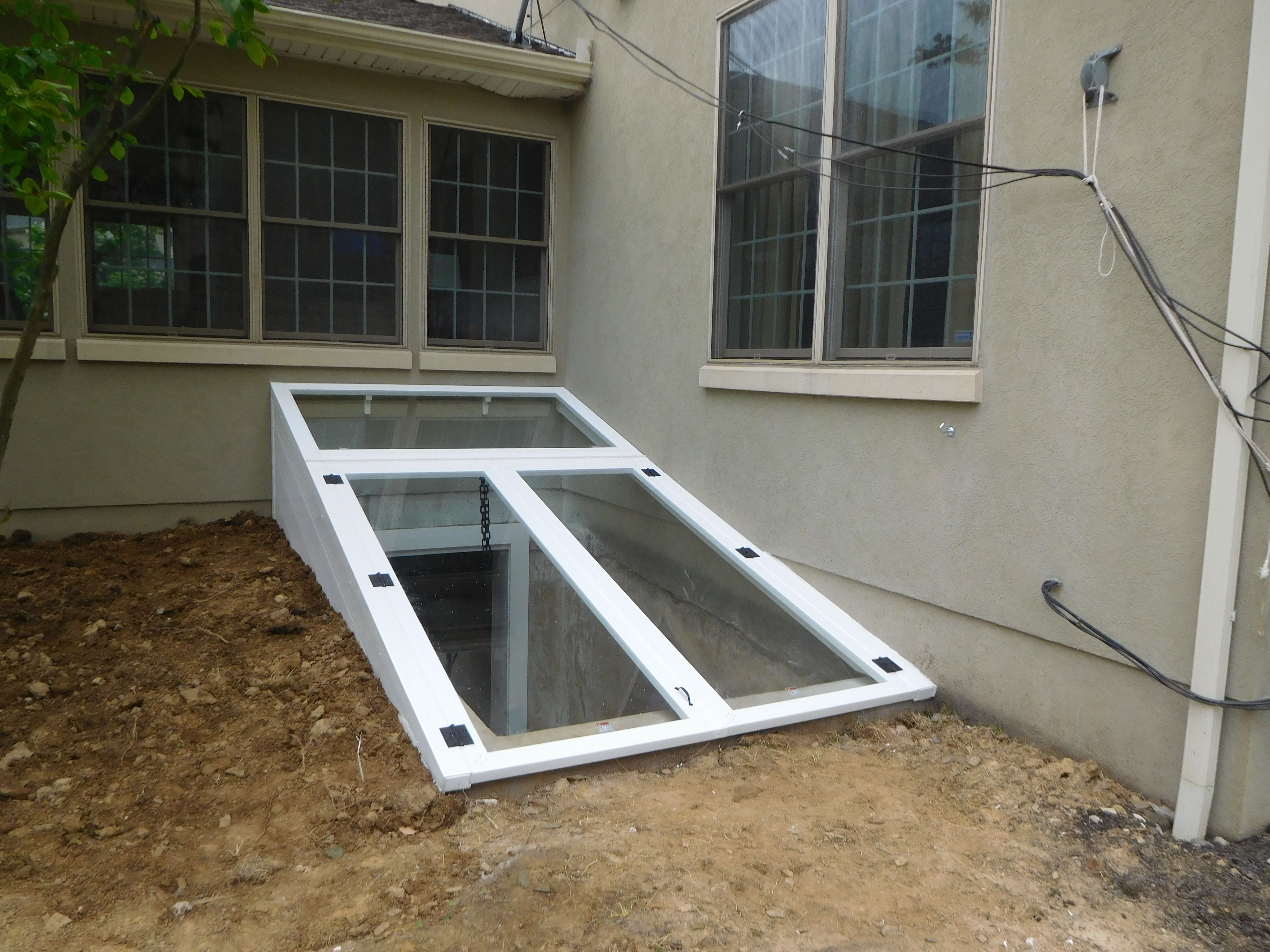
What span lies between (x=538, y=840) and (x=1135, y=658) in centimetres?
196

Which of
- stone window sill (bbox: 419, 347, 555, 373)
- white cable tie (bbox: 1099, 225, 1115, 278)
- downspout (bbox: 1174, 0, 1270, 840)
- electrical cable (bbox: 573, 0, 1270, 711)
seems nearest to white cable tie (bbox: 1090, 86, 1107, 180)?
electrical cable (bbox: 573, 0, 1270, 711)

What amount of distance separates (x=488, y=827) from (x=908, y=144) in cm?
306

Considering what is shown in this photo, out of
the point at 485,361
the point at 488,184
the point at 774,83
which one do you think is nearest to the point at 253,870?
the point at 774,83

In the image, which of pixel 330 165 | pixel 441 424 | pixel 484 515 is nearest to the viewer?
pixel 484 515

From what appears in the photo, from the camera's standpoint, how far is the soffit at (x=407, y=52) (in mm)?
5336

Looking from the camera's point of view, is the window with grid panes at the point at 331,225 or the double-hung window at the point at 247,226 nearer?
the double-hung window at the point at 247,226

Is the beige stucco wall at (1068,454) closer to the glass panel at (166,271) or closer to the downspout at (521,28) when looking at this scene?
the glass panel at (166,271)

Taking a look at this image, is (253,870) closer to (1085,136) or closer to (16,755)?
(16,755)

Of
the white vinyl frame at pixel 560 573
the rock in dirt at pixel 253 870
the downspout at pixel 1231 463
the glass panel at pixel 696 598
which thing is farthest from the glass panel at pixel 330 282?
the downspout at pixel 1231 463

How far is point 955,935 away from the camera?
2275 mm

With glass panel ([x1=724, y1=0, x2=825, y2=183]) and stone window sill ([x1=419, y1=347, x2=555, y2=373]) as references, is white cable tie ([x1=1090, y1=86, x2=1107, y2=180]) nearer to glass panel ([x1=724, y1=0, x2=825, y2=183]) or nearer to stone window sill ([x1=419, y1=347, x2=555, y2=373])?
glass panel ([x1=724, y1=0, x2=825, y2=183])

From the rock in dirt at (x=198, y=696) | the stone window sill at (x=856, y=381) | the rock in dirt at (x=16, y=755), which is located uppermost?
the stone window sill at (x=856, y=381)

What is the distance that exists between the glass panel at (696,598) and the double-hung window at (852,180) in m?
1.05

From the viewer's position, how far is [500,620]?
153 inches
